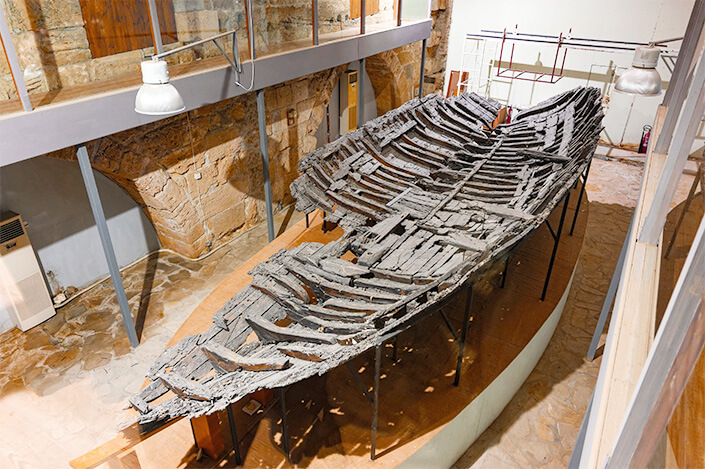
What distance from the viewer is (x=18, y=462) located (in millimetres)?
5199

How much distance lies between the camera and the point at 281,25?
7891mm

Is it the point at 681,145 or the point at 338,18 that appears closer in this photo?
the point at 681,145

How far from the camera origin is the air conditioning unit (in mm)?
6266

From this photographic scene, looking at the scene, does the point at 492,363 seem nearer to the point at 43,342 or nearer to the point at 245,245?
the point at 245,245

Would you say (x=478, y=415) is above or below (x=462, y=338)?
below

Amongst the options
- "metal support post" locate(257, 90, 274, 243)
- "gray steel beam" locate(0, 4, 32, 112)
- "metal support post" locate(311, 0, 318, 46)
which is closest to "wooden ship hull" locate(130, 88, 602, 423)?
"metal support post" locate(257, 90, 274, 243)

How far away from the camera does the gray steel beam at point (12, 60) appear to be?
4250 millimetres

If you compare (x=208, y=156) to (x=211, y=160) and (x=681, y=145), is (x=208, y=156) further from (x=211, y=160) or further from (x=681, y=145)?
(x=681, y=145)

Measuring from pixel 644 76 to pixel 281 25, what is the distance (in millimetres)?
5291

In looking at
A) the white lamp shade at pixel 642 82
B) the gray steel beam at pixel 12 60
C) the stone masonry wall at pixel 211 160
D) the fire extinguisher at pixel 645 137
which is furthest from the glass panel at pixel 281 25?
the fire extinguisher at pixel 645 137

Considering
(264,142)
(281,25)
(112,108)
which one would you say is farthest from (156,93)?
(281,25)

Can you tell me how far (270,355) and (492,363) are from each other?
9.10ft

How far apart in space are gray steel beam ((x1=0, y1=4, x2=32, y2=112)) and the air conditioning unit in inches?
90.4

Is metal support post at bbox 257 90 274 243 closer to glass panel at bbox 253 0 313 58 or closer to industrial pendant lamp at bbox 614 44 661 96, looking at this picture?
glass panel at bbox 253 0 313 58
